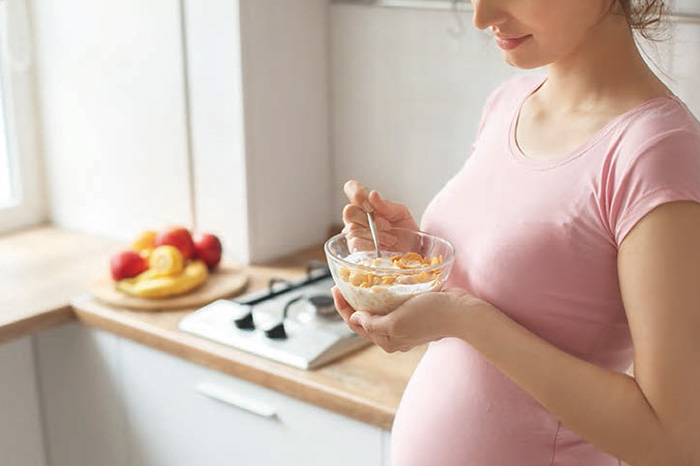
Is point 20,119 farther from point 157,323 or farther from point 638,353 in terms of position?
point 638,353

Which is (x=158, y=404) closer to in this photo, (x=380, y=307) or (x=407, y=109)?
(x=407, y=109)

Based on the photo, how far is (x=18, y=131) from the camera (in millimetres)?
2322

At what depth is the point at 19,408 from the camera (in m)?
1.93

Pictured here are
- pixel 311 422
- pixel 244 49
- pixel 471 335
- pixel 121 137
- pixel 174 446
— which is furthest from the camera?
pixel 121 137

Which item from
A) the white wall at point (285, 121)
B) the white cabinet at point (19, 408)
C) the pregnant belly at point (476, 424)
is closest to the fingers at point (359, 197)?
the pregnant belly at point (476, 424)

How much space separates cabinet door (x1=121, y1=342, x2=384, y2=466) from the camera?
4.89 ft

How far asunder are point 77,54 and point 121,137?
0.22m

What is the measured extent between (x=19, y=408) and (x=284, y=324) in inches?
24.0

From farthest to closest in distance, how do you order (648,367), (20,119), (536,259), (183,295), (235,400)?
(20,119) → (183,295) → (235,400) → (536,259) → (648,367)

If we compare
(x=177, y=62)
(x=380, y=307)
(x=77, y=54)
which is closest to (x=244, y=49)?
(x=177, y=62)

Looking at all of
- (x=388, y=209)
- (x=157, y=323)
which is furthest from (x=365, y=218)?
(x=157, y=323)

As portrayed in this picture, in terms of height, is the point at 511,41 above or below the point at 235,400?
above

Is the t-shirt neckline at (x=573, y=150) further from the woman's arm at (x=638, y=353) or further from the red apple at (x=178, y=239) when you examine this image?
the red apple at (x=178, y=239)

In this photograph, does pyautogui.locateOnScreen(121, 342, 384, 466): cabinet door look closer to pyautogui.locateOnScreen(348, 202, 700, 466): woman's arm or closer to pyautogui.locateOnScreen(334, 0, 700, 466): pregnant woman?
pyautogui.locateOnScreen(334, 0, 700, 466): pregnant woman
